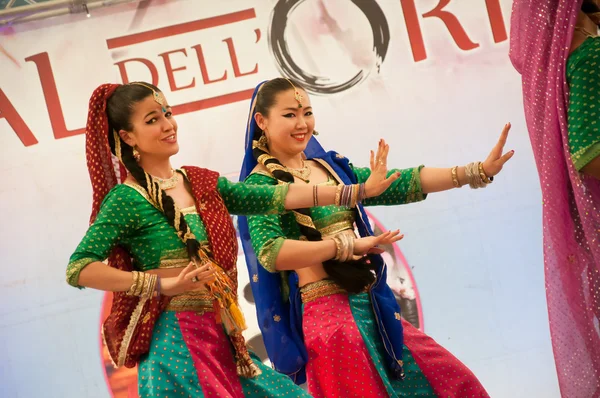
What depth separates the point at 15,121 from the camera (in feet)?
14.2

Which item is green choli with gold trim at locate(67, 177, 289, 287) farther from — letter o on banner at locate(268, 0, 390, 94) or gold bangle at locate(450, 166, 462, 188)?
letter o on banner at locate(268, 0, 390, 94)

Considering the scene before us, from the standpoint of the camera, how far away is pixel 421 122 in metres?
4.42

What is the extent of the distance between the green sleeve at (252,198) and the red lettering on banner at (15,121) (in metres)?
1.93

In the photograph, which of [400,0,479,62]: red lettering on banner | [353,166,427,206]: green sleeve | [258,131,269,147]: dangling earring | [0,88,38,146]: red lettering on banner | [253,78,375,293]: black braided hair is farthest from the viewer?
[400,0,479,62]: red lettering on banner

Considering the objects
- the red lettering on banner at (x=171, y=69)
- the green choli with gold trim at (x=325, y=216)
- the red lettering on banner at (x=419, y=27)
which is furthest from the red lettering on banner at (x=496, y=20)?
the green choli with gold trim at (x=325, y=216)

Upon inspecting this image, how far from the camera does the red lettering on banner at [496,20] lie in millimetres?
4527

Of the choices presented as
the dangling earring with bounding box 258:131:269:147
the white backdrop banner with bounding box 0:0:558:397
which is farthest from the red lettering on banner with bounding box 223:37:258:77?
the dangling earring with bounding box 258:131:269:147

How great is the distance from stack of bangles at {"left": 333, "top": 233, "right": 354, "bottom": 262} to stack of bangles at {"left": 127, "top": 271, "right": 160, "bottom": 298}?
2.07 ft

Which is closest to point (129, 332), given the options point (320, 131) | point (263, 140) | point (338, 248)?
point (338, 248)

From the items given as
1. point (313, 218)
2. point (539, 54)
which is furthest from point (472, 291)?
point (539, 54)

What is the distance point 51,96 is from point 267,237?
77.8 inches

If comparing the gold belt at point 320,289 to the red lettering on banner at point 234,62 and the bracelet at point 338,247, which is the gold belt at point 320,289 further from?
the red lettering on banner at point 234,62

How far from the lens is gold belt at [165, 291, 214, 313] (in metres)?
2.59

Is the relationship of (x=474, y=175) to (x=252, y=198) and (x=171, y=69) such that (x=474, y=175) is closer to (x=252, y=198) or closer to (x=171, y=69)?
(x=252, y=198)
